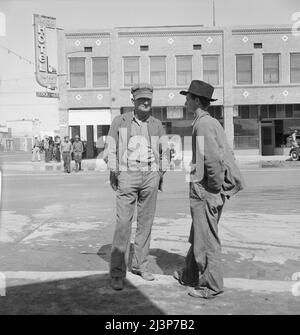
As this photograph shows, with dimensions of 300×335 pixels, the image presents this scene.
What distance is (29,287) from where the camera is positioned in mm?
4707

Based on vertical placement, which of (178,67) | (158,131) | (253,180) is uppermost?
(178,67)

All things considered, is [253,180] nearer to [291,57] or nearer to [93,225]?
[93,225]

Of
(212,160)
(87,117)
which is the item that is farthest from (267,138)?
(212,160)

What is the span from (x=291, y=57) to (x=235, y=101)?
16.1ft

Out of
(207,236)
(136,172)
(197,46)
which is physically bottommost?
(207,236)

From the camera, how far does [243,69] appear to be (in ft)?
111

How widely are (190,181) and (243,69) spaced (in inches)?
1207

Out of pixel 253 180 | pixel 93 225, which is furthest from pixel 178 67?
pixel 93 225

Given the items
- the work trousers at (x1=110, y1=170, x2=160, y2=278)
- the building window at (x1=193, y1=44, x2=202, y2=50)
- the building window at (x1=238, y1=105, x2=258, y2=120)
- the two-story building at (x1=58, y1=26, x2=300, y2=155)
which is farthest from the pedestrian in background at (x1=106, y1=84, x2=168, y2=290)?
the building window at (x1=238, y1=105, x2=258, y2=120)

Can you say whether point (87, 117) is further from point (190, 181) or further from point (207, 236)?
point (207, 236)

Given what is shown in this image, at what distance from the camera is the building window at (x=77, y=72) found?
109ft

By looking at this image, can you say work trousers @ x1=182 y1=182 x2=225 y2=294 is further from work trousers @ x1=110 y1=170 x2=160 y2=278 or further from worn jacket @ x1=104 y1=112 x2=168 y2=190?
worn jacket @ x1=104 y1=112 x2=168 y2=190

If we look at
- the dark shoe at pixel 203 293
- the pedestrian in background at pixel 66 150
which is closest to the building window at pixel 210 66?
the pedestrian in background at pixel 66 150
